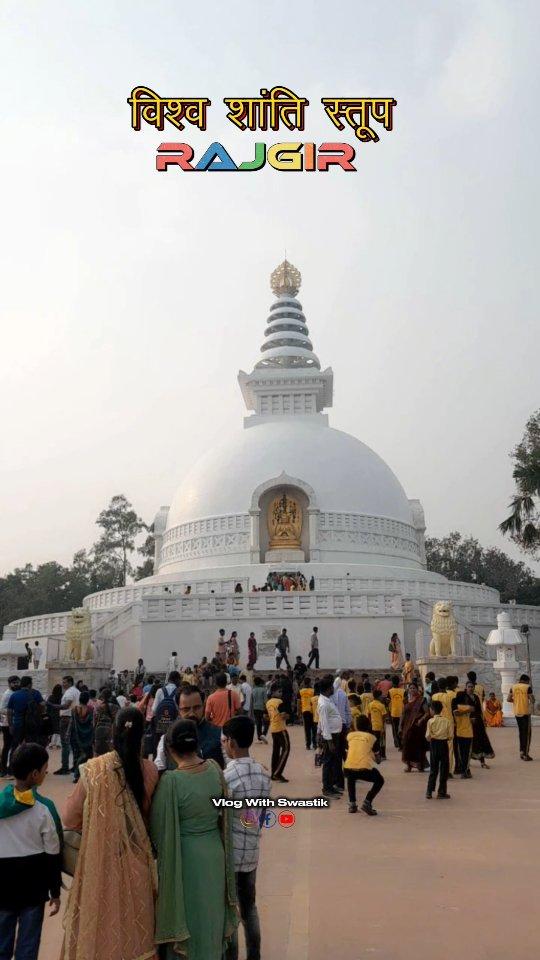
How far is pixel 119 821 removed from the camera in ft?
12.3

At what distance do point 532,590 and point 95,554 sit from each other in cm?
2843

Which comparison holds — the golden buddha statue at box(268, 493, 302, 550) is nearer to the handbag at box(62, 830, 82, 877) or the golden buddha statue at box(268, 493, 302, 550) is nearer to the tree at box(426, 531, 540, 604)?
the tree at box(426, 531, 540, 604)

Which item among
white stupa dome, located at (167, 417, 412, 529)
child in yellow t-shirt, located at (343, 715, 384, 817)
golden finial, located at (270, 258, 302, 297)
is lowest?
child in yellow t-shirt, located at (343, 715, 384, 817)

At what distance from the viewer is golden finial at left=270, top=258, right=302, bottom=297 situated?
4812 cm

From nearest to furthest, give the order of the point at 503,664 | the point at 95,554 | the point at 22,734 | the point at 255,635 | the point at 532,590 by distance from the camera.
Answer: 1. the point at 22,734
2. the point at 503,664
3. the point at 255,635
4. the point at 532,590
5. the point at 95,554

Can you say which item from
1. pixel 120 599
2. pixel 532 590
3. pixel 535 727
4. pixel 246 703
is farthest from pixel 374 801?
pixel 532 590

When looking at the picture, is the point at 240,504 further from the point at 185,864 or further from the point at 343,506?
the point at 185,864

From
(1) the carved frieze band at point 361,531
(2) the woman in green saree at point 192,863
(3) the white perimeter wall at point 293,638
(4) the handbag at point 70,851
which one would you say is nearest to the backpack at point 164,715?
(4) the handbag at point 70,851

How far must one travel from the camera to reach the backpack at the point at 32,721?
415 inches

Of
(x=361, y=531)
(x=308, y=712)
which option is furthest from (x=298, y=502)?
(x=308, y=712)

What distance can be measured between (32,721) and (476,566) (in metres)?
46.2

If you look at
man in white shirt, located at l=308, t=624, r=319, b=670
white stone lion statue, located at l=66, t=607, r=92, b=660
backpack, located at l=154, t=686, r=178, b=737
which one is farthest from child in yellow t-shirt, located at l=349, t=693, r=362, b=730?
white stone lion statue, located at l=66, t=607, r=92, b=660

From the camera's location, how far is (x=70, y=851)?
4.07 meters

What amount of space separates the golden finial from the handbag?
45688 mm
